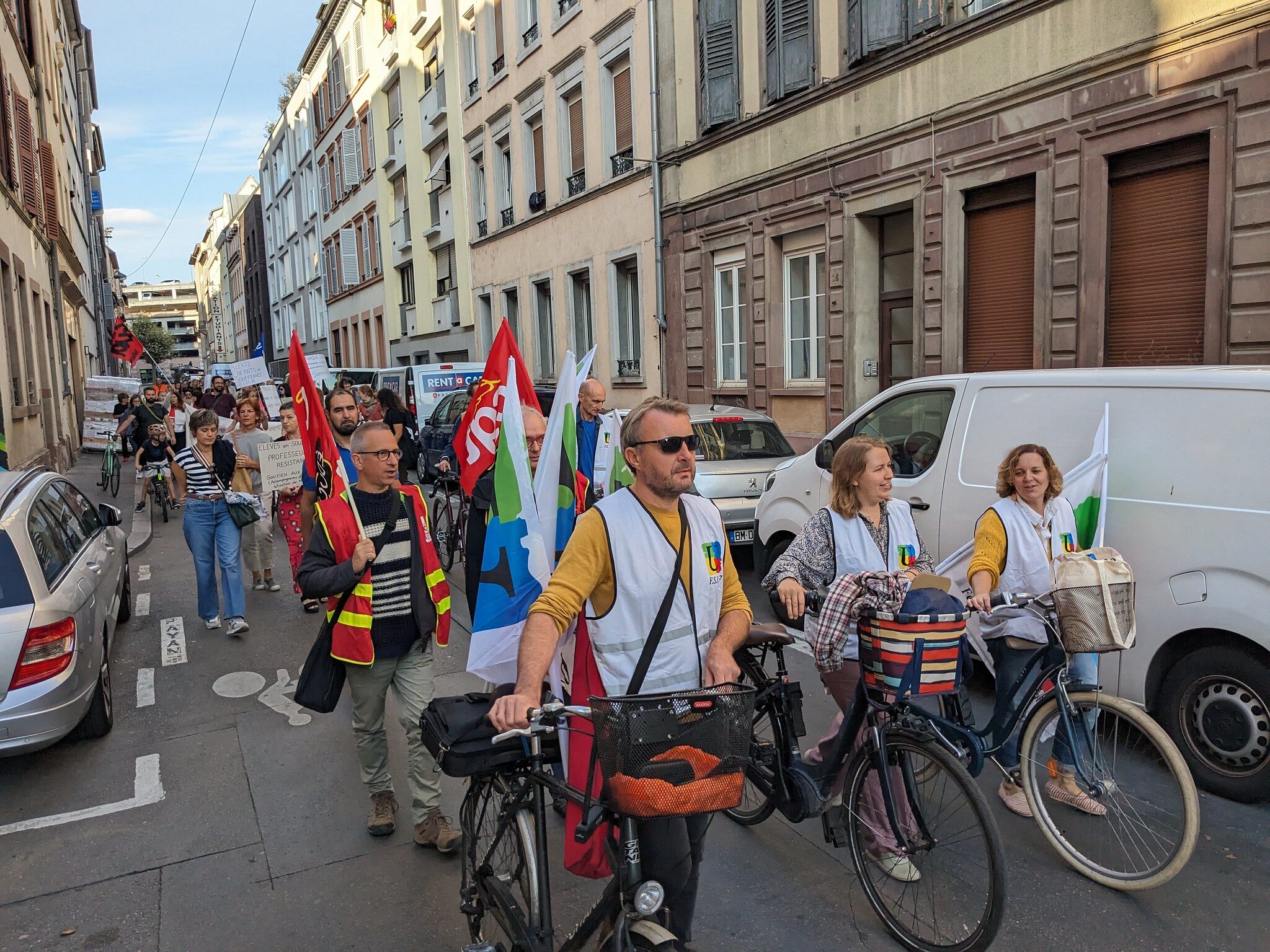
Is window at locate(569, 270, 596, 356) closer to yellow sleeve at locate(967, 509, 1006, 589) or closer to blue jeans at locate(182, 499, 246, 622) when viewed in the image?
blue jeans at locate(182, 499, 246, 622)

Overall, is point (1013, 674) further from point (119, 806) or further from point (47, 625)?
point (47, 625)

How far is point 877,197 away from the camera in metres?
12.9

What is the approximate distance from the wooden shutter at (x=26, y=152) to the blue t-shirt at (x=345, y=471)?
551 inches

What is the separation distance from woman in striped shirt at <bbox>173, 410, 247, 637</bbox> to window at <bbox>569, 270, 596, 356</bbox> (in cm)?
1431

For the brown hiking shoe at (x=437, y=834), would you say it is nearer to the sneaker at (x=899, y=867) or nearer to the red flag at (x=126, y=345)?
the sneaker at (x=899, y=867)

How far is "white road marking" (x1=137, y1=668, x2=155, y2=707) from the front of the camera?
625 cm

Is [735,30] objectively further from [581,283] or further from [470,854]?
[470,854]

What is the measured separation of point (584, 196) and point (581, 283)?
2151mm

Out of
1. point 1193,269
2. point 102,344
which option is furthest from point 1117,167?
point 102,344

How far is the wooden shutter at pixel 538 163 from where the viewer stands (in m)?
23.0

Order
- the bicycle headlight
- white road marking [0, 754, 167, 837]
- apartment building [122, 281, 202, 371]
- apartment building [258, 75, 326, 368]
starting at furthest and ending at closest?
apartment building [122, 281, 202, 371] < apartment building [258, 75, 326, 368] < white road marking [0, 754, 167, 837] < the bicycle headlight

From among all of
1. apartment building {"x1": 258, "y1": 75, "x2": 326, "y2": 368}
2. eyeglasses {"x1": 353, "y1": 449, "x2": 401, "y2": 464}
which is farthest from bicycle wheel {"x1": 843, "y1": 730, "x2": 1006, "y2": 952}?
apartment building {"x1": 258, "y1": 75, "x2": 326, "y2": 368}

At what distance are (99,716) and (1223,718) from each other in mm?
5666

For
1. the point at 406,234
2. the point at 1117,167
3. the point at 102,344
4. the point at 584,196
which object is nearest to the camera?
the point at 1117,167
